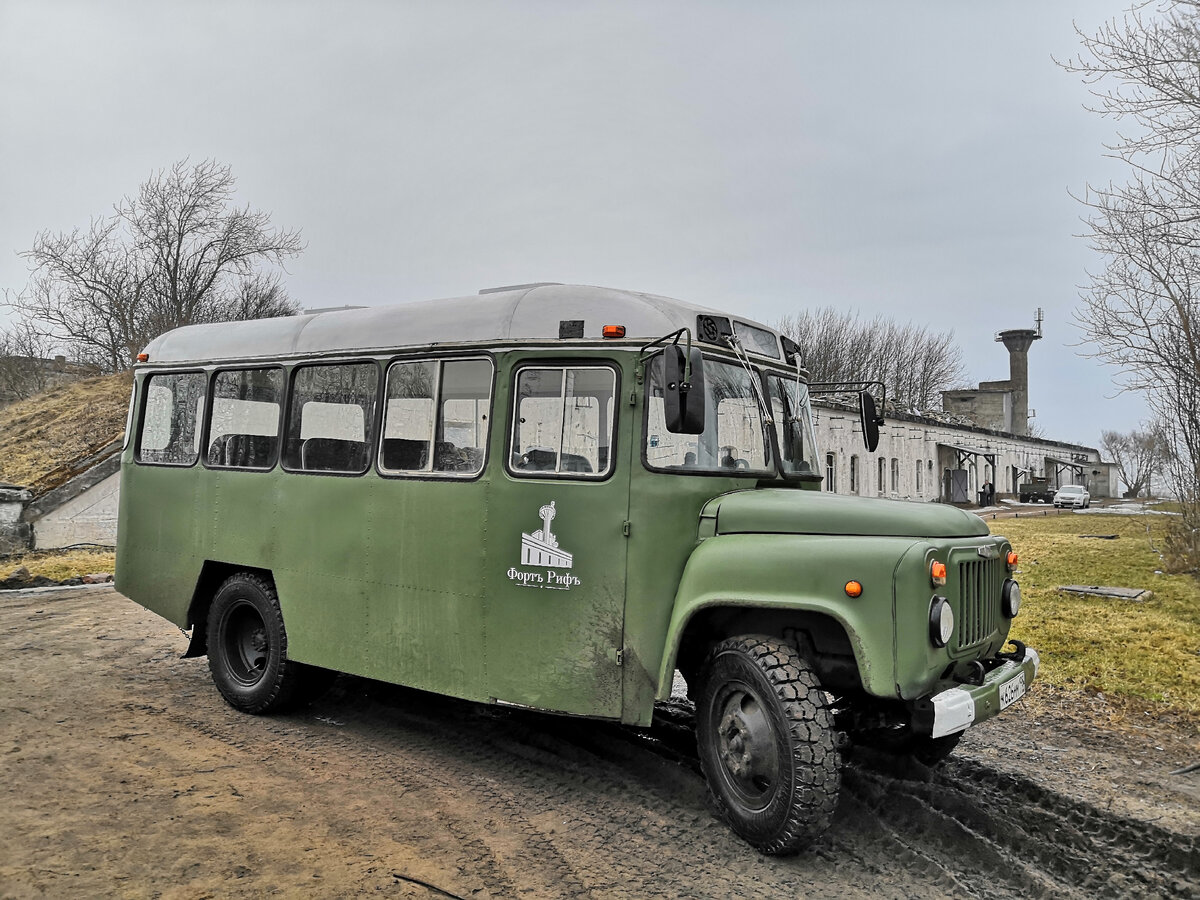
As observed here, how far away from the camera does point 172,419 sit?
308 inches

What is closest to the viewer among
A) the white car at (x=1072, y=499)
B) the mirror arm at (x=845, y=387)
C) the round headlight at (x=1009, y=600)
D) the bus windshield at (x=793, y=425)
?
the round headlight at (x=1009, y=600)

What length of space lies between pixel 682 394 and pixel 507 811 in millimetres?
2658

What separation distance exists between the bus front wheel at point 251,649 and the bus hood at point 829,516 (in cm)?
384

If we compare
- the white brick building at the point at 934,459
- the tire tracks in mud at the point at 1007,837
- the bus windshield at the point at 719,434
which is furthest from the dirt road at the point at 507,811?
the white brick building at the point at 934,459

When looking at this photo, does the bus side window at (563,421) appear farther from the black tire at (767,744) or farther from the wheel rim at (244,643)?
the wheel rim at (244,643)

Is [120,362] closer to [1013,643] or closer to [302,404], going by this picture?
[302,404]

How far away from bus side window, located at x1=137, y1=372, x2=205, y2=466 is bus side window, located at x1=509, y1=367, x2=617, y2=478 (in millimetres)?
3688

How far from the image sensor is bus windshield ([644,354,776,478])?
509cm

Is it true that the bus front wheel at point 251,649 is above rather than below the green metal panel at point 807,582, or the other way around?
below

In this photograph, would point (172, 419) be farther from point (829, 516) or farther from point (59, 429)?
point (59, 429)

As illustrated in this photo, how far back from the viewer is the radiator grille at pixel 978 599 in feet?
14.7

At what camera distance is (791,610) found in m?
4.65

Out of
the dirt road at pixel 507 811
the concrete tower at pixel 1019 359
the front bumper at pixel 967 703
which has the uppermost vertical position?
the concrete tower at pixel 1019 359

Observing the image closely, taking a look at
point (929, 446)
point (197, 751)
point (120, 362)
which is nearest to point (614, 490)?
point (197, 751)
